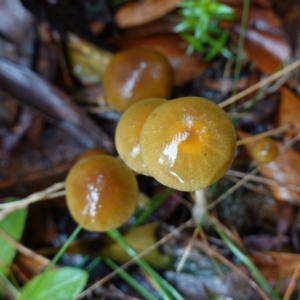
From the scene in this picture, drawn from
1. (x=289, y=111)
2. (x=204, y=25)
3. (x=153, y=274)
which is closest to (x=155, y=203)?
(x=153, y=274)

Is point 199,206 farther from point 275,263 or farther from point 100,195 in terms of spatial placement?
point 100,195

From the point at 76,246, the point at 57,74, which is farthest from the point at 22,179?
the point at 57,74

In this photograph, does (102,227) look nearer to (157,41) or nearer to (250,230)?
(250,230)

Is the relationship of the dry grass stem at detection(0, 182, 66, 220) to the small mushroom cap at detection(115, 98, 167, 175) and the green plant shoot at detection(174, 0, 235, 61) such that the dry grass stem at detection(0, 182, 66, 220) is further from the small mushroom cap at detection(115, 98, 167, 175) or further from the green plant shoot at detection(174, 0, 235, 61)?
the green plant shoot at detection(174, 0, 235, 61)

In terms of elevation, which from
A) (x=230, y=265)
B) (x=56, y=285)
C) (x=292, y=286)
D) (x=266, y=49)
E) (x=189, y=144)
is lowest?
(x=292, y=286)

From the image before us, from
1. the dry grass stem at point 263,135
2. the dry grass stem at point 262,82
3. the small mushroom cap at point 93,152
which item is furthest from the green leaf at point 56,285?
the dry grass stem at point 262,82

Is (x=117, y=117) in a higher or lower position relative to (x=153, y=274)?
higher

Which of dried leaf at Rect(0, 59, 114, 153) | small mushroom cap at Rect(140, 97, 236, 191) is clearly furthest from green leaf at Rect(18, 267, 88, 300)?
small mushroom cap at Rect(140, 97, 236, 191)
